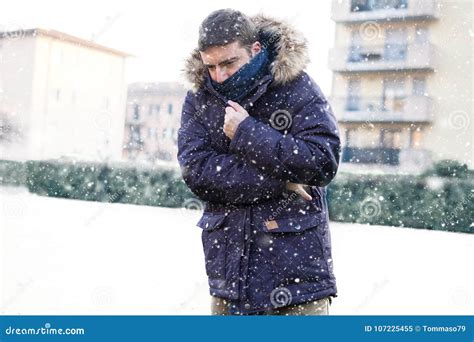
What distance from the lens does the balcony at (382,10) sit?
20859mm

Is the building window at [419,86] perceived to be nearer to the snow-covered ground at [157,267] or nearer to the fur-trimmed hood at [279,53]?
the snow-covered ground at [157,267]

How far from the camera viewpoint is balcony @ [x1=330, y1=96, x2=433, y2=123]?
2152cm

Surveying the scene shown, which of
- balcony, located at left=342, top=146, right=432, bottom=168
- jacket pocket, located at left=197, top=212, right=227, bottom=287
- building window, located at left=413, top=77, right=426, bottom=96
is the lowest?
balcony, located at left=342, top=146, right=432, bottom=168

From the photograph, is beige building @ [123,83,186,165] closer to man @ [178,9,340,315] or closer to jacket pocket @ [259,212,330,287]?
man @ [178,9,340,315]

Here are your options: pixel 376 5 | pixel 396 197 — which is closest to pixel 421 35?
pixel 376 5

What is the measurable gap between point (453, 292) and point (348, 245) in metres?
3.17

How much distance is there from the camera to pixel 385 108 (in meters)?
22.2

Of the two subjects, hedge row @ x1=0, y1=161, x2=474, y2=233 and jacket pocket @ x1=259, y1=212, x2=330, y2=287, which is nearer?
jacket pocket @ x1=259, y1=212, x2=330, y2=287

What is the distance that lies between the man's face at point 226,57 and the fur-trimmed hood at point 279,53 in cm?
8

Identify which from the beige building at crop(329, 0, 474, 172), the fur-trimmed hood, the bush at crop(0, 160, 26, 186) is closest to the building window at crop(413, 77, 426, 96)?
the beige building at crop(329, 0, 474, 172)

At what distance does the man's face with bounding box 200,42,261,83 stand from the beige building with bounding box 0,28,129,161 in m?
11.0

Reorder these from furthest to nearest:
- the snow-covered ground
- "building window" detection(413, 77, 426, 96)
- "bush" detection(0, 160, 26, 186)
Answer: "building window" detection(413, 77, 426, 96) < "bush" detection(0, 160, 26, 186) < the snow-covered ground

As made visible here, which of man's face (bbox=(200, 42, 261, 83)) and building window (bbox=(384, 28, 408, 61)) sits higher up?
building window (bbox=(384, 28, 408, 61))

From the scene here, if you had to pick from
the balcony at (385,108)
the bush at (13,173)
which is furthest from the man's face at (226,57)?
the balcony at (385,108)
